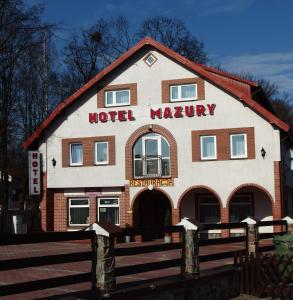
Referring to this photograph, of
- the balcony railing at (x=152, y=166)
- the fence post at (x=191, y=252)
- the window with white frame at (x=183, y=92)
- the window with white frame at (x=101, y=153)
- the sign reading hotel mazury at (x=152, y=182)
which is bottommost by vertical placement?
the fence post at (x=191, y=252)

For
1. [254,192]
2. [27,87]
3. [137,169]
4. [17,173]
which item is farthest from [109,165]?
[17,173]

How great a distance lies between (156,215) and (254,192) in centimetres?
576

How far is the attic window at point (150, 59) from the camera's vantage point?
2867 centimetres

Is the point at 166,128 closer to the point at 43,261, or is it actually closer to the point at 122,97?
the point at 122,97

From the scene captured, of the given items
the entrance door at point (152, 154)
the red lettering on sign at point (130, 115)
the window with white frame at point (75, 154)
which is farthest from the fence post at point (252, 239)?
the window with white frame at point (75, 154)

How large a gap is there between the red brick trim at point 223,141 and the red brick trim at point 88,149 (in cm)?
429

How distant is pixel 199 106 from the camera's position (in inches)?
1085

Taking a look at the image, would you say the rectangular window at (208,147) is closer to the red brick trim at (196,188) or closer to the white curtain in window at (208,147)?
the white curtain in window at (208,147)

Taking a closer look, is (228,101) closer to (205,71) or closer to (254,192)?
(205,71)

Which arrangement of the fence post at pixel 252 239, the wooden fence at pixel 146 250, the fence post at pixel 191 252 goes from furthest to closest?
1. the fence post at pixel 252 239
2. the fence post at pixel 191 252
3. the wooden fence at pixel 146 250

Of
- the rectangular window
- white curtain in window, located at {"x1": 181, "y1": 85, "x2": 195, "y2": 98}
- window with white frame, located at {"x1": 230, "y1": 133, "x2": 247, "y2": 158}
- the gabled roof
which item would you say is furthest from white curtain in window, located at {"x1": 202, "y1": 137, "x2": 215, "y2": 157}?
the gabled roof

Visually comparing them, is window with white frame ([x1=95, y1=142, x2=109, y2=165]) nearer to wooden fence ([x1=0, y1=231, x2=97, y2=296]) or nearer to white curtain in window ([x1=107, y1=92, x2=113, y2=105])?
white curtain in window ([x1=107, y1=92, x2=113, y2=105])

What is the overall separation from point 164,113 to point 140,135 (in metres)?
1.65

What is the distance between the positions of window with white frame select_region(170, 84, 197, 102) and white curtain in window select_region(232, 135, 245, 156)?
2833 mm
